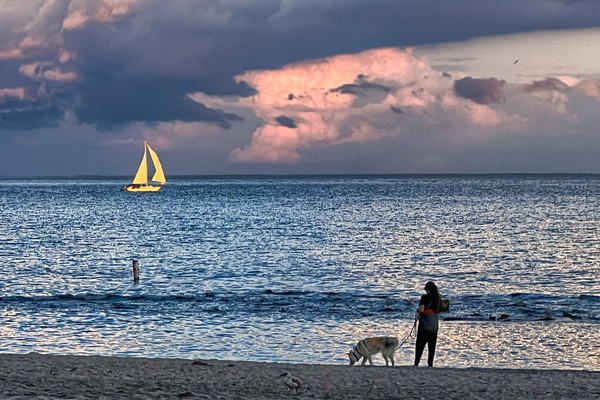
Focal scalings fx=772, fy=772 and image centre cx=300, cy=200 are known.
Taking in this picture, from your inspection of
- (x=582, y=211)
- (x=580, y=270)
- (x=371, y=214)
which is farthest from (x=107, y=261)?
(x=582, y=211)

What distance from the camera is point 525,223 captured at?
3014 inches

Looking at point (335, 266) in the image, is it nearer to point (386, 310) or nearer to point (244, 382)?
point (386, 310)

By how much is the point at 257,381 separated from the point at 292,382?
2.43 feet

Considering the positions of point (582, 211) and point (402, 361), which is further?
point (582, 211)

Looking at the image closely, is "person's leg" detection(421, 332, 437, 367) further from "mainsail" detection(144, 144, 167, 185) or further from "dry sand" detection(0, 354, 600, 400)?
"mainsail" detection(144, 144, 167, 185)

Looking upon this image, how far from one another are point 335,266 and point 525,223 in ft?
131

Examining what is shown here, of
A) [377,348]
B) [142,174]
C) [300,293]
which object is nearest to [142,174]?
[142,174]

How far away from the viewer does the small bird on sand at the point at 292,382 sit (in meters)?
13.7

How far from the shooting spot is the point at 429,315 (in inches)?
649

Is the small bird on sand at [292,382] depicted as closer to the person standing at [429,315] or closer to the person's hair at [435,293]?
the person standing at [429,315]

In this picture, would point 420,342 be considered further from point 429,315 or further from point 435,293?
point 435,293

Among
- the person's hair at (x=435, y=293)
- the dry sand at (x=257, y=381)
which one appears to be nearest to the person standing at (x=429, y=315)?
the person's hair at (x=435, y=293)

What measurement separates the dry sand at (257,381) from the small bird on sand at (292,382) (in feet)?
0.29

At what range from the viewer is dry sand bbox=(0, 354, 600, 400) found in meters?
13.0
